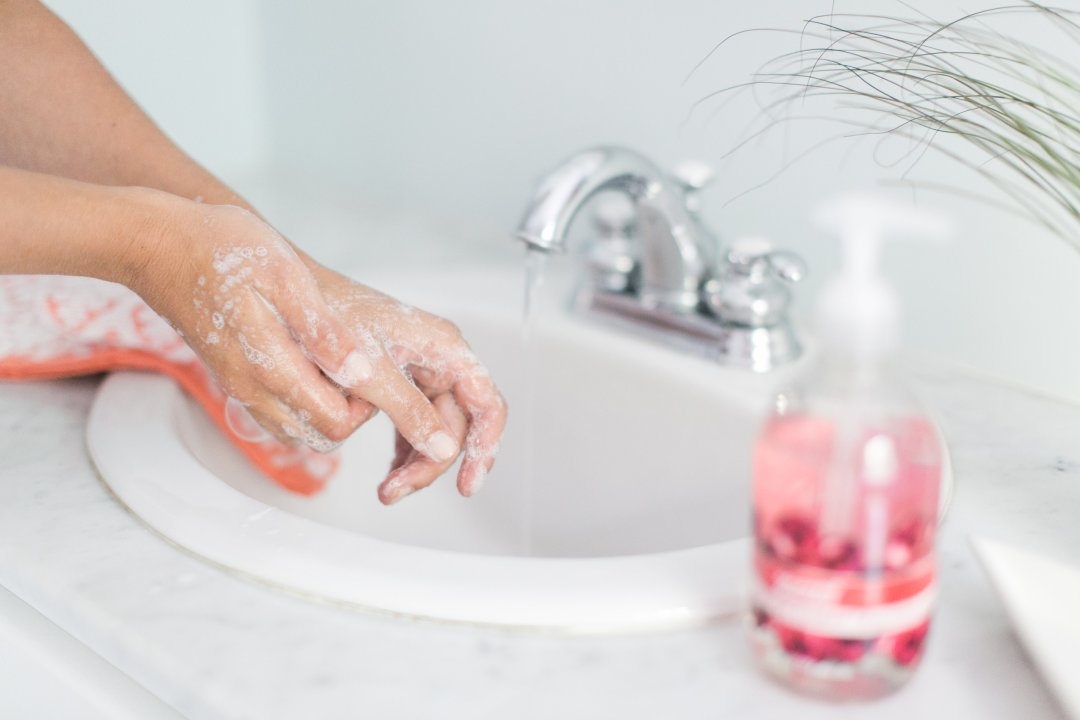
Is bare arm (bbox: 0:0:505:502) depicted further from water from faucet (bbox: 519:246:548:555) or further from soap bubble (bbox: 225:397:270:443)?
water from faucet (bbox: 519:246:548:555)

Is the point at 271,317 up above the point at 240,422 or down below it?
above

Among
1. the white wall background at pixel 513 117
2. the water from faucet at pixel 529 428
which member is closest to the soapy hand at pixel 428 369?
the water from faucet at pixel 529 428

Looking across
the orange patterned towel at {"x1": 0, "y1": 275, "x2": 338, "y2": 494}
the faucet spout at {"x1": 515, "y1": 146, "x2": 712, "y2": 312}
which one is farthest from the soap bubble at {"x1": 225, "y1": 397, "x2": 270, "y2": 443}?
the faucet spout at {"x1": 515, "y1": 146, "x2": 712, "y2": 312}

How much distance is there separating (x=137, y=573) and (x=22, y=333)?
11.8 inches

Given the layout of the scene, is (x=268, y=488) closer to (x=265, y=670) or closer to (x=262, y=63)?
(x=265, y=670)

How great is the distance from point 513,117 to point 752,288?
1.38 ft

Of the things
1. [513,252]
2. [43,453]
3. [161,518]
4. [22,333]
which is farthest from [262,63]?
[161,518]

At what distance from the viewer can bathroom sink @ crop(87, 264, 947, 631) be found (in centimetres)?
57

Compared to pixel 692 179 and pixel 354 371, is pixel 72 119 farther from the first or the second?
pixel 692 179

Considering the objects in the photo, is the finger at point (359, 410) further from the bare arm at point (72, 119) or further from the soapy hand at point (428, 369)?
the bare arm at point (72, 119)

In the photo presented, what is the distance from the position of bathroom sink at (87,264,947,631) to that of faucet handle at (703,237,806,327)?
0.05 m

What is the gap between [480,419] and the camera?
0.73 metres

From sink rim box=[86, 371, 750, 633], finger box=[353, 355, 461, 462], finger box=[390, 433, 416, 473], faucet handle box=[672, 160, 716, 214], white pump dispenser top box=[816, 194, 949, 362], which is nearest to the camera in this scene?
white pump dispenser top box=[816, 194, 949, 362]

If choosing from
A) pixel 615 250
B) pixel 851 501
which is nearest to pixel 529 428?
pixel 615 250
